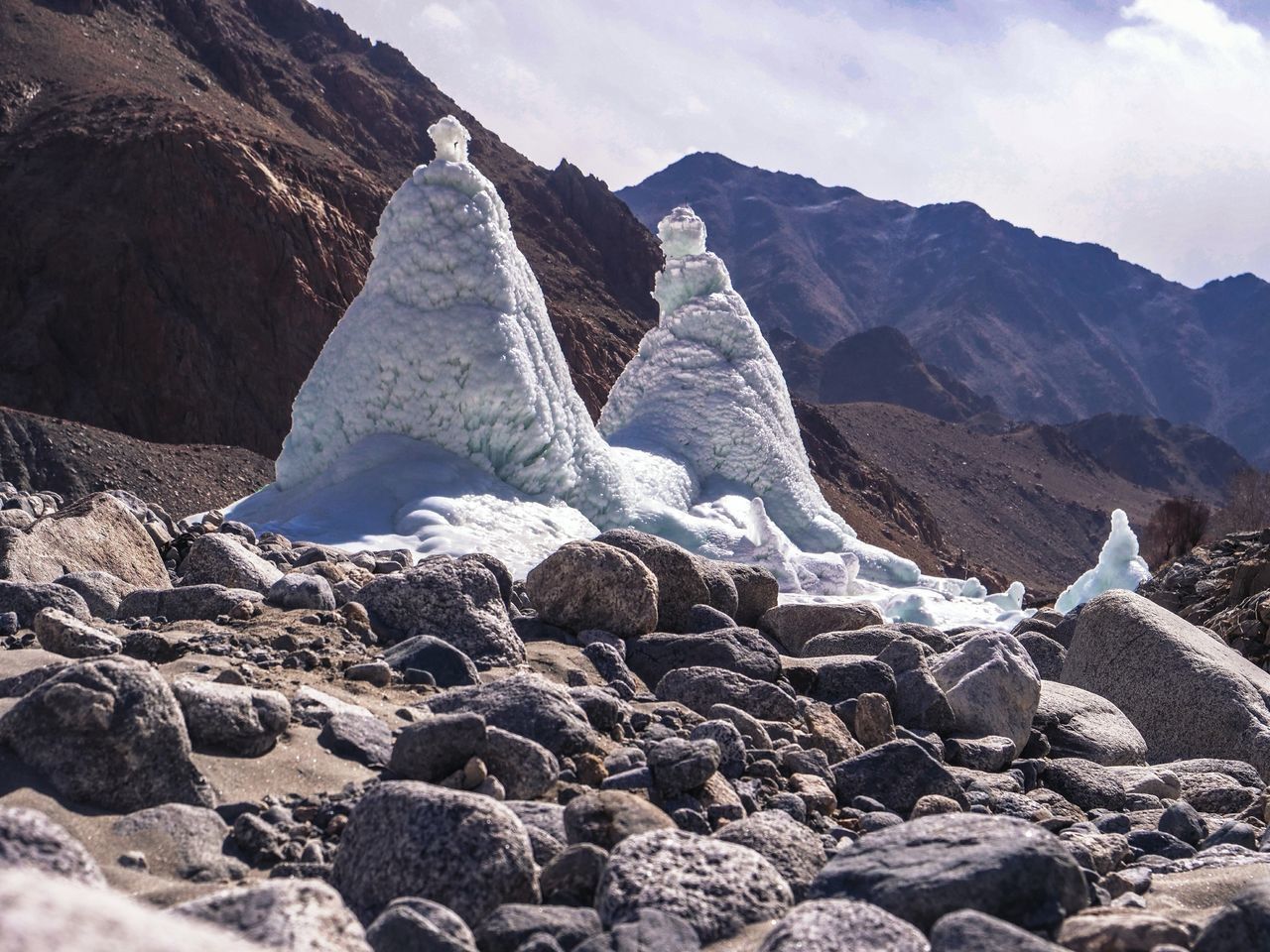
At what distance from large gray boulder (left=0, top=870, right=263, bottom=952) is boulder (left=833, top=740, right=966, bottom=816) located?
2883 mm

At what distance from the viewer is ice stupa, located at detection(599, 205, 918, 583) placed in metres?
14.9

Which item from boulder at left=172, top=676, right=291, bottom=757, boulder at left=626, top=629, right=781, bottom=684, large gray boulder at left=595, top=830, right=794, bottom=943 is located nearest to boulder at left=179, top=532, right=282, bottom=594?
boulder at left=626, top=629, right=781, bottom=684

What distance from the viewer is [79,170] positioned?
29562mm

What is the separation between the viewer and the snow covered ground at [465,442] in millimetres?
10203

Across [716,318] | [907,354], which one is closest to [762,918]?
[716,318]

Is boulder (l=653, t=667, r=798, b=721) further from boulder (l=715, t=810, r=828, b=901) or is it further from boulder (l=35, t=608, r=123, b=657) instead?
boulder (l=35, t=608, r=123, b=657)

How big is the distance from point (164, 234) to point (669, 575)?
26729 millimetres

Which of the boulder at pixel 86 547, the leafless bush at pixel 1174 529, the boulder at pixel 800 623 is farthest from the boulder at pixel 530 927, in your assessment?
the leafless bush at pixel 1174 529

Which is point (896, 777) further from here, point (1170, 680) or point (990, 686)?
point (1170, 680)

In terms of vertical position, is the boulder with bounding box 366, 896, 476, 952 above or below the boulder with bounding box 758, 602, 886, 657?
below

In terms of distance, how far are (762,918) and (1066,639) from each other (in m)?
8.13

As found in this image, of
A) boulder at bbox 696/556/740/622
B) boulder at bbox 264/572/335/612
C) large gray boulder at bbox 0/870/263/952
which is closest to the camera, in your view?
large gray boulder at bbox 0/870/263/952

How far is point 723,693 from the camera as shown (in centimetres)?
446

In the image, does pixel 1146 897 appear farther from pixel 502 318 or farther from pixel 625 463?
pixel 625 463
